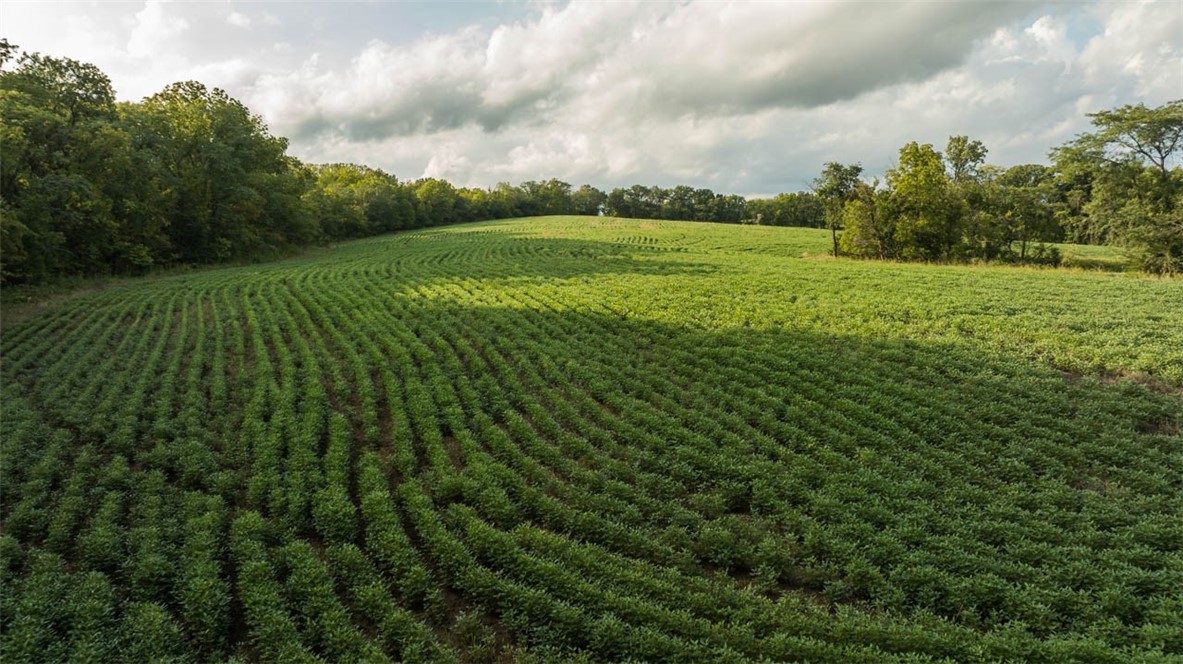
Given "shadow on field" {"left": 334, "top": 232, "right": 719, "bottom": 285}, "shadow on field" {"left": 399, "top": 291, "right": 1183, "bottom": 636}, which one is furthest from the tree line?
"shadow on field" {"left": 399, "top": 291, "right": 1183, "bottom": 636}

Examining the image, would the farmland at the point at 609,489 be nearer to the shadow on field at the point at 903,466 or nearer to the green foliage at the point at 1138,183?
the shadow on field at the point at 903,466

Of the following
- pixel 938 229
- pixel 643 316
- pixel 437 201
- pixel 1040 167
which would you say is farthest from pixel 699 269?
pixel 437 201

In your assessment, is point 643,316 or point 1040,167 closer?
point 643,316

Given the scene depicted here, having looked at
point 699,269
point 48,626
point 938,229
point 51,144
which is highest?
point 51,144

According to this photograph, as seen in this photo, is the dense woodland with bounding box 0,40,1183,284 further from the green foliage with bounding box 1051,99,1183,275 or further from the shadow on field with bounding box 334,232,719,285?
the shadow on field with bounding box 334,232,719,285

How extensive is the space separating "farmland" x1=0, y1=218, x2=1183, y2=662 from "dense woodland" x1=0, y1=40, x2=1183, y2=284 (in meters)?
13.7

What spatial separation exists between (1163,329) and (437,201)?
9746cm

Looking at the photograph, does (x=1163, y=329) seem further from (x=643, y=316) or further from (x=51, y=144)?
(x=51, y=144)

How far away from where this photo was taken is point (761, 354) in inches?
616

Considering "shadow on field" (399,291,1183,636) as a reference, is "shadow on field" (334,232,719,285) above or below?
above

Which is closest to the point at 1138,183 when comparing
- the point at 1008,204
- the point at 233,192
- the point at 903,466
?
the point at 1008,204

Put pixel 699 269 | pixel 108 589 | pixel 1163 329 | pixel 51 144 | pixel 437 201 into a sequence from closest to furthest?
pixel 108 589
pixel 1163 329
pixel 51 144
pixel 699 269
pixel 437 201

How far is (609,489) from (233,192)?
4858 cm

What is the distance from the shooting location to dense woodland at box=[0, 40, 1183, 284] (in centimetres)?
2753
